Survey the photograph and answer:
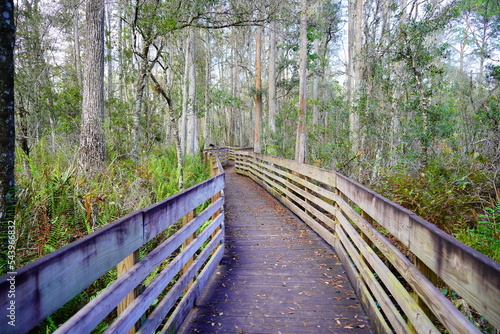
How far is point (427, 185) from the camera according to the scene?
19.6 ft

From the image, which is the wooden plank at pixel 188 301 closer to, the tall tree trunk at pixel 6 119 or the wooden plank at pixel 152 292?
the wooden plank at pixel 152 292

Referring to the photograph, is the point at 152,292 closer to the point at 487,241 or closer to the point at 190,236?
the point at 190,236

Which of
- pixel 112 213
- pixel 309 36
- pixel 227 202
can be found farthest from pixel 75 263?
pixel 309 36

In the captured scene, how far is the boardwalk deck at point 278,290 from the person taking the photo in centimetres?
271

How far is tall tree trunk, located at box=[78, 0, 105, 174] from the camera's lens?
22.4ft

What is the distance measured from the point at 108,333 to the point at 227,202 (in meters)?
6.94

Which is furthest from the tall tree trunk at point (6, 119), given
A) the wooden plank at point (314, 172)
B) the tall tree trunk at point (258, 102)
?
the tall tree trunk at point (258, 102)

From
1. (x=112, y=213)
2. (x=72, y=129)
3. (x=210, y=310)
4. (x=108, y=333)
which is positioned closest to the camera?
(x=108, y=333)

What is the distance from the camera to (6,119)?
251 cm

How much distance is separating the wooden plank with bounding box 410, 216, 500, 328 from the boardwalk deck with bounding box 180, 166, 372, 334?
4.22 ft

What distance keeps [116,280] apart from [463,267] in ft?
6.04

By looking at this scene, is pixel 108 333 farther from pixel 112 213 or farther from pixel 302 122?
Answer: pixel 302 122

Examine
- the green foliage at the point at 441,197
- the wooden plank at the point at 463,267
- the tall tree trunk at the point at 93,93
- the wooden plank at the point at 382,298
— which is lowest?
the wooden plank at the point at 382,298

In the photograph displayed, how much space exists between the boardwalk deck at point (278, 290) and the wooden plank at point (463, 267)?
4.22 feet
